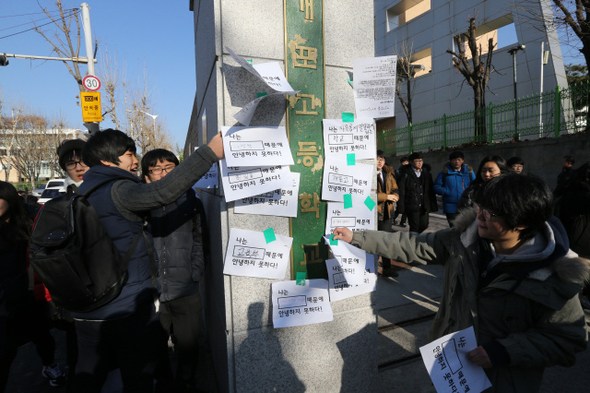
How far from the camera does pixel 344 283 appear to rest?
223 centimetres

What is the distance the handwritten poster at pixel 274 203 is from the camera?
1.99 metres

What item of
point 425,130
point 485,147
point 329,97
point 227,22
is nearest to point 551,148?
point 485,147

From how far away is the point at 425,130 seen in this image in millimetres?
13500

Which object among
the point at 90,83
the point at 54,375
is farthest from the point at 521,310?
the point at 90,83

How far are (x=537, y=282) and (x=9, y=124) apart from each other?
41974mm

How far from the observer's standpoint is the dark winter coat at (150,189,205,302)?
2400mm

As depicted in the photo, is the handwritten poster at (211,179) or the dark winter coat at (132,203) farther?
the handwritten poster at (211,179)

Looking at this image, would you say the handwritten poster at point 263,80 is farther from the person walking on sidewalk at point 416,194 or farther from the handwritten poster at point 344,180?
the person walking on sidewalk at point 416,194

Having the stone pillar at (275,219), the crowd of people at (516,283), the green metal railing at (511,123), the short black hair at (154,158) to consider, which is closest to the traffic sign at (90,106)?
the short black hair at (154,158)

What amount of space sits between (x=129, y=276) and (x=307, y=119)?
4.46 feet

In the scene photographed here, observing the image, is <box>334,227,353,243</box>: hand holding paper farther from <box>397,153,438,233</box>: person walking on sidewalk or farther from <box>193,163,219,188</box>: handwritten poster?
<box>397,153,438,233</box>: person walking on sidewalk

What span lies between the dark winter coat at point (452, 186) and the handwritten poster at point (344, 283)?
3410 millimetres

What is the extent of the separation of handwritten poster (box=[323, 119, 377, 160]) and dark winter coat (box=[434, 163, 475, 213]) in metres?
3.45

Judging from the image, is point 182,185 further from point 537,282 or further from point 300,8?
point 537,282
